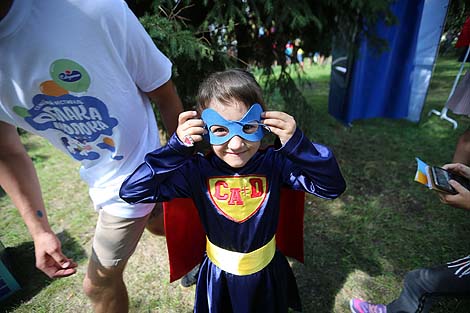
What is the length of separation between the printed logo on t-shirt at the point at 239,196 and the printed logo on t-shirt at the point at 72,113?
1.83ft

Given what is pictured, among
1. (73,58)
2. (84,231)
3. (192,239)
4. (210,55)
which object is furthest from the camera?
(84,231)

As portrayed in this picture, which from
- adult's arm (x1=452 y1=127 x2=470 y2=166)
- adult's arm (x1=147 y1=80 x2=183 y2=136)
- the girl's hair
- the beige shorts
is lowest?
adult's arm (x1=452 y1=127 x2=470 y2=166)

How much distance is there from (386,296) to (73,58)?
2.57m

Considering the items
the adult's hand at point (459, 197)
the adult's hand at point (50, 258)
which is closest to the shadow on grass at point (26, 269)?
the adult's hand at point (50, 258)

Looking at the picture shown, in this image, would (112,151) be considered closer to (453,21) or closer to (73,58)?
(73,58)

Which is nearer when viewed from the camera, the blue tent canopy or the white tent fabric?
the white tent fabric

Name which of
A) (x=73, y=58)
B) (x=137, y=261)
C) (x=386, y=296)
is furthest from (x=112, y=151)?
(x=386, y=296)

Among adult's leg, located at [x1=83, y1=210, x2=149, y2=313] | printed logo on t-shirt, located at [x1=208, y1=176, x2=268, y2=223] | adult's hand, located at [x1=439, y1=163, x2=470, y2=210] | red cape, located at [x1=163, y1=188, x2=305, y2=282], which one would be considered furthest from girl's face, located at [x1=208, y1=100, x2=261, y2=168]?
adult's hand, located at [x1=439, y1=163, x2=470, y2=210]

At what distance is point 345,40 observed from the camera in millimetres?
3496

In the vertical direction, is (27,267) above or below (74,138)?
below

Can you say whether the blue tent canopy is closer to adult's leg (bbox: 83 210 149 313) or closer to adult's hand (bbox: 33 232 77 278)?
adult's leg (bbox: 83 210 149 313)

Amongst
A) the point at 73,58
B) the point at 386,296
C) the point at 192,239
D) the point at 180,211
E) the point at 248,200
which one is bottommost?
the point at 386,296

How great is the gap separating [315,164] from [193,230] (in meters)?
0.95

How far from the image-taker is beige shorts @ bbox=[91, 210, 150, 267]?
1.51m
